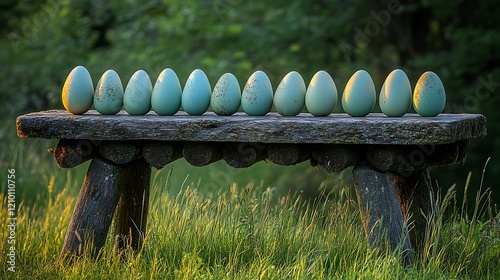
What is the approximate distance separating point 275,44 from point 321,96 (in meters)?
4.56

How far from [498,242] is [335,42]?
14.5ft

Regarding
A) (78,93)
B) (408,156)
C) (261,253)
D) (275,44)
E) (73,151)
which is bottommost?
(261,253)

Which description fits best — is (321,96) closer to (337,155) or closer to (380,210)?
(337,155)

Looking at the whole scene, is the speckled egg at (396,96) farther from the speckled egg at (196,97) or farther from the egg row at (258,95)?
the speckled egg at (196,97)

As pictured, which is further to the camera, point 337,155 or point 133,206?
point 133,206

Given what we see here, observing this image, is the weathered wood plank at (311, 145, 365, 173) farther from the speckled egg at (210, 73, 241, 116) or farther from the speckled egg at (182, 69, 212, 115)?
the speckled egg at (182, 69, 212, 115)

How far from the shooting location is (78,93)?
11.2 feet

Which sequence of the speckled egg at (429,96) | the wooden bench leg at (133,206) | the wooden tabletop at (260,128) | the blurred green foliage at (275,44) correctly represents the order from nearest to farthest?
the wooden tabletop at (260,128)
the speckled egg at (429,96)
the wooden bench leg at (133,206)
the blurred green foliage at (275,44)

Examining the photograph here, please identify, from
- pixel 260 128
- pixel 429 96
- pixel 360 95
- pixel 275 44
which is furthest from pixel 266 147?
pixel 275 44

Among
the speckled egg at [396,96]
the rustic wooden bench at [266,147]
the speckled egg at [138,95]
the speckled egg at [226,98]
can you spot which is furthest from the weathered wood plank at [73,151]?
the speckled egg at [396,96]

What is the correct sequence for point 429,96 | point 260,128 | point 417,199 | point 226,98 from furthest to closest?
point 417,199
point 226,98
point 429,96
point 260,128

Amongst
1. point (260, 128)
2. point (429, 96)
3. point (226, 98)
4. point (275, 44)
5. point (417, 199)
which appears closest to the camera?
point (260, 128)

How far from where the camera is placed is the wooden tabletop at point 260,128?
3012 millimetres

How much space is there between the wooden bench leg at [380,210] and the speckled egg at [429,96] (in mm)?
321
